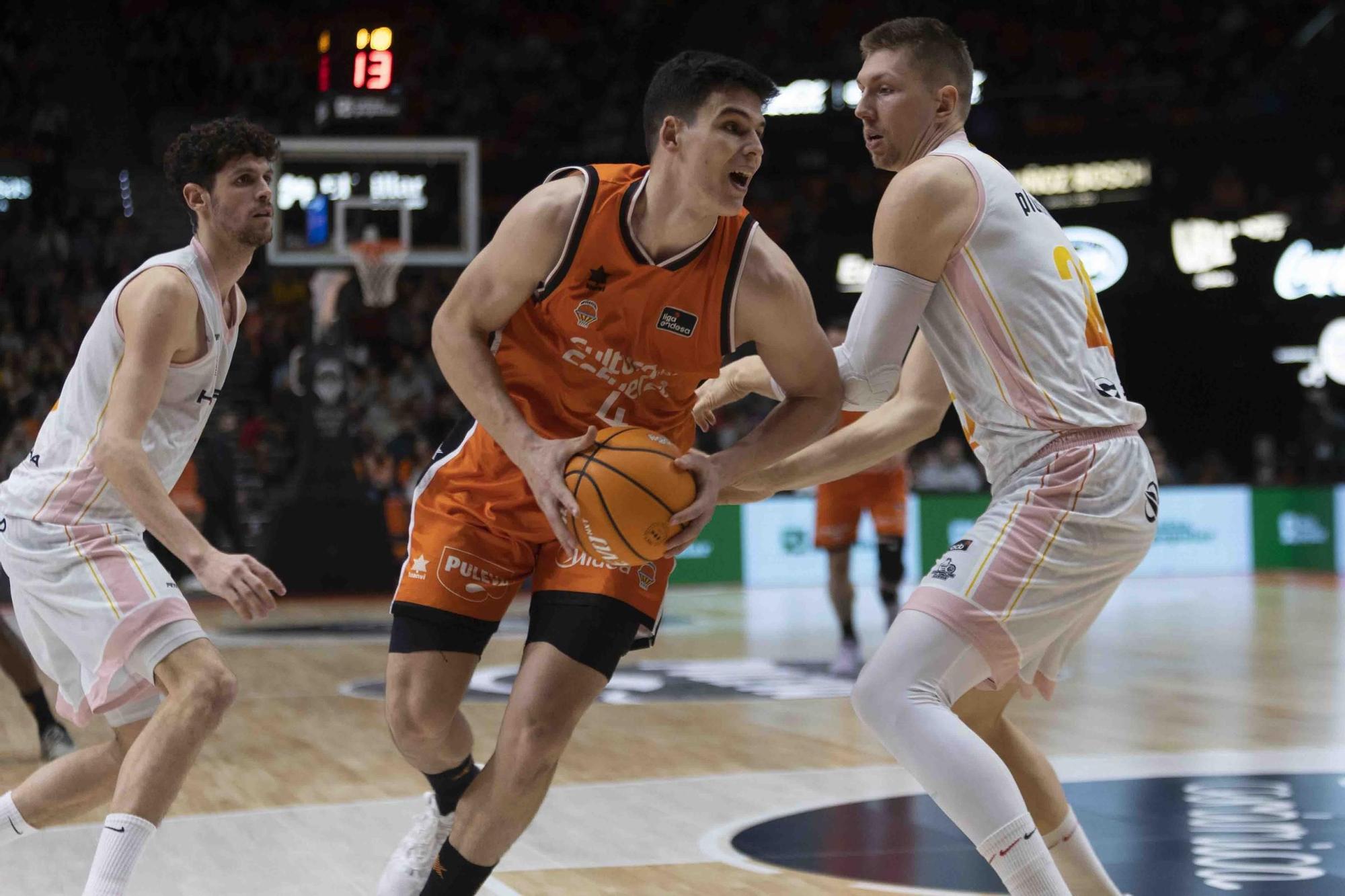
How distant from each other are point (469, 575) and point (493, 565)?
0.19 ft

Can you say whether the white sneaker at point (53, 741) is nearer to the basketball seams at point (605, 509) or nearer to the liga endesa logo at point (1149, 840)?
the liga endesa logo at point (1149, 840)

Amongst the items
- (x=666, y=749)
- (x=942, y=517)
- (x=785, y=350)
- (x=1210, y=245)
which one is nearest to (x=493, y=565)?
(x=785, y=350)

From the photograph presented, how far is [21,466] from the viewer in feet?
12.9

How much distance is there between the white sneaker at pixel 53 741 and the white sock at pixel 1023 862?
4.37 metres

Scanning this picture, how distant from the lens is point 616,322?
11.0ft

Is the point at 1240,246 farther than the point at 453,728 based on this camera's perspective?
Yes

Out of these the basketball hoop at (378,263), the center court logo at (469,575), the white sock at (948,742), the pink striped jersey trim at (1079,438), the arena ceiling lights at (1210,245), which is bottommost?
the white sock at (948,742)

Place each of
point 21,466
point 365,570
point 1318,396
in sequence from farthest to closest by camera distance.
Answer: point 1318,396 < point 365,570 < point 21,466

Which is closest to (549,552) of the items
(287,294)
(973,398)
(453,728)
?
(453,728)

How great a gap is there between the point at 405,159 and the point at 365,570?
371 centimetres

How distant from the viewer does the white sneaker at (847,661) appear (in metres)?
8.64

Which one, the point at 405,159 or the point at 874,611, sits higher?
the point at 405,159

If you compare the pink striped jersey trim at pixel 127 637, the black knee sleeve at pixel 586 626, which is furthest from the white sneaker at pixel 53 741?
the black knee sleeve at pixel 586 626

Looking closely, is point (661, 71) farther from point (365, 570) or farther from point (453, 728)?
point (365, 570)
